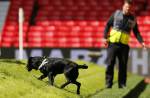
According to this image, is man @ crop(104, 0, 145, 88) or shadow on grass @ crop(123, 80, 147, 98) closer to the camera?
shadow on grass @ crop(123, 80, 147, 98)

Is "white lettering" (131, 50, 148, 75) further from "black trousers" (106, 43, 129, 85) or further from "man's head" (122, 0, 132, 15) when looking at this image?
"man's head" (122, 0, 132, 15)

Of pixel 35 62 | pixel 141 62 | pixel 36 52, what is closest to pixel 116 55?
pixel 35 62

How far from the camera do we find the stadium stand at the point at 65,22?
23062 millimetres

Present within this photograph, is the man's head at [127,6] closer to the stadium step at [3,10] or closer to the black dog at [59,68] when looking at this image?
the black dog at [59,68]

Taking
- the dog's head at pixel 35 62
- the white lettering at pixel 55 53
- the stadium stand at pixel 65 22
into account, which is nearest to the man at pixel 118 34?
the dog's head at pixel 35 62

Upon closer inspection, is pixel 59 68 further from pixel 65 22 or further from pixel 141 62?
pixel 65 22

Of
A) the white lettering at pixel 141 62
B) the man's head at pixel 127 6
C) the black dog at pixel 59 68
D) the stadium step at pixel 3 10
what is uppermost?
the man's head at pixel 127 6

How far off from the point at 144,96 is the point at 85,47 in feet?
31.2

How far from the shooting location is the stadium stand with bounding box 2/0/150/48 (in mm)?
23062

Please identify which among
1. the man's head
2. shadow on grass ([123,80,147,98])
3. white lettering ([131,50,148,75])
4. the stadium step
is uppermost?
the man's head

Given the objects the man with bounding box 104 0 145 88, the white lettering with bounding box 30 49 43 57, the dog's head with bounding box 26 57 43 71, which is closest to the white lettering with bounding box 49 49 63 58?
the white lettering with bounding box 30 49 43 57

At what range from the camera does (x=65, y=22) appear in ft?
79.6

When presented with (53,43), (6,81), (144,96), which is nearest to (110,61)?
(144,96)

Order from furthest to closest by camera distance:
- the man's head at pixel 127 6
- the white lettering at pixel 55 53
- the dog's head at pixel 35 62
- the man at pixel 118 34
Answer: the white lettering at pixel 55 53, the man at pixel 118 34, the man's head at pixel 127 6, the dog's head at pixel 35 62
